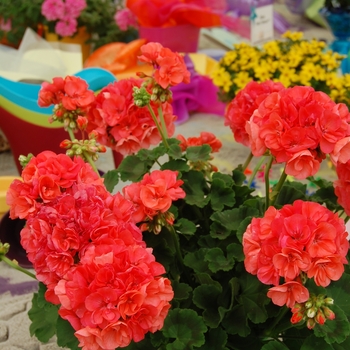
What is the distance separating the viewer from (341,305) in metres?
0.46

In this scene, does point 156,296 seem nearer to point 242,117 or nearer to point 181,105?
point 242,117

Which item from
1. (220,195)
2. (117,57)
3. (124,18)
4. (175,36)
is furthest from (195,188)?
(124,18)

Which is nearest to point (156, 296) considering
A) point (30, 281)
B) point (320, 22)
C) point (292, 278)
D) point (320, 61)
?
point (292, 278)

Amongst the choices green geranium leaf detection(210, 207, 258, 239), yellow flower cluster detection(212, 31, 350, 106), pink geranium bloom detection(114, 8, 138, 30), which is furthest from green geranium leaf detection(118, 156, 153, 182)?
pink geranium bloom detection(114, 8, 138, 30)

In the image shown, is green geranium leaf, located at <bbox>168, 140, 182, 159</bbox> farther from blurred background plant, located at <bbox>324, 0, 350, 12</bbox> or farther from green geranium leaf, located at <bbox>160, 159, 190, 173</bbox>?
blurred background plant, located at <bbox>324, 0, 350, 12</bbox>

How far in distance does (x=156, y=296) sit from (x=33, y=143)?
2.97 ft

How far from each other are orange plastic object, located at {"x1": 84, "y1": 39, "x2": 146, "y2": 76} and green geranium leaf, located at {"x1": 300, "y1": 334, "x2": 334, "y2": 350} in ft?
4.34

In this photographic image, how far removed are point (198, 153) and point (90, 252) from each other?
0.26m

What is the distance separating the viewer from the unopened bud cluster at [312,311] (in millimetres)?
382

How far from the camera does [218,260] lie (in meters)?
0.49

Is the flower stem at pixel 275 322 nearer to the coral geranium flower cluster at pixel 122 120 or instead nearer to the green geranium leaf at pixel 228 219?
the green geranium leaf at pixel 228 219

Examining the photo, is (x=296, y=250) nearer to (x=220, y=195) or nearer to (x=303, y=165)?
(x=303, y=165)

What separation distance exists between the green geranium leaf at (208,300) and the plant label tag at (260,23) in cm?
140

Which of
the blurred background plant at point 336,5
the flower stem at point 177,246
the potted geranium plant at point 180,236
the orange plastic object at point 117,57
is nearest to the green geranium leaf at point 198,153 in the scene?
the potted geranium plant at point 180,236
